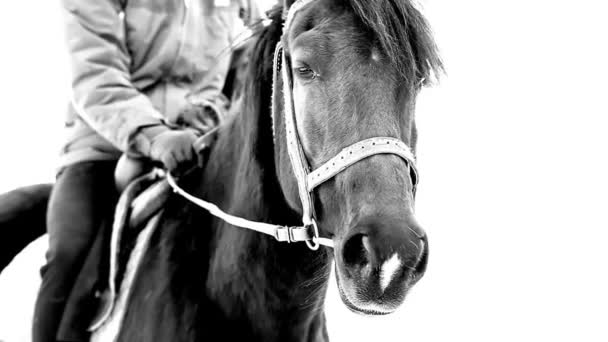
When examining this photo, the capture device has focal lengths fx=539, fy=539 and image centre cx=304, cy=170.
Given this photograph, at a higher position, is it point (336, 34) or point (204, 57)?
point (336, 34)

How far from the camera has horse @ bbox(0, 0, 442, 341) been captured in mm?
844

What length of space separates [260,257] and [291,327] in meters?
0.17

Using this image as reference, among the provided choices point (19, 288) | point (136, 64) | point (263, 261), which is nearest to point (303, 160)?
point (263, 261)

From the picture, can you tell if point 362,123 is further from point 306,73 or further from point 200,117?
point 200,117

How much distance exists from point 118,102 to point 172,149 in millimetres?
274

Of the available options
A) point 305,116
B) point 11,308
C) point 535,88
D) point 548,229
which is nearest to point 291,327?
point 305,116

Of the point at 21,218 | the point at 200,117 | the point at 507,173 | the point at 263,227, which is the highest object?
the point at 263,227

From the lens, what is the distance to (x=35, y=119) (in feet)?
13.0

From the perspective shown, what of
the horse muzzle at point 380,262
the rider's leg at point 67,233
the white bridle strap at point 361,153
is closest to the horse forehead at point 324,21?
the white bridle strap at point 361,153

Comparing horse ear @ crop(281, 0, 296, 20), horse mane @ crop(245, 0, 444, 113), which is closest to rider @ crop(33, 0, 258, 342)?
horse ear @ crop(281, 0, 296, 20)

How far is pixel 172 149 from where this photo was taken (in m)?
1.35

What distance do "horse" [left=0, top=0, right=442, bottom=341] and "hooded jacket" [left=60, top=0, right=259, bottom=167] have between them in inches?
11.0

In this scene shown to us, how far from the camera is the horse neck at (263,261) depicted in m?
1.15

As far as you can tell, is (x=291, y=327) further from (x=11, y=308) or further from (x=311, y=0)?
(x=11, y=308)
